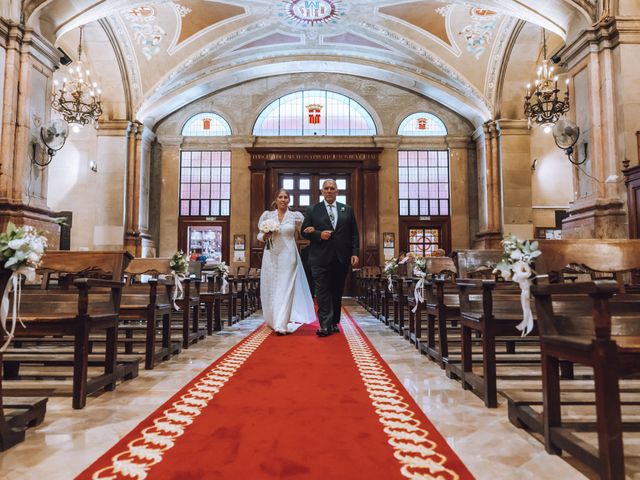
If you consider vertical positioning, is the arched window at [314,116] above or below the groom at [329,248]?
above

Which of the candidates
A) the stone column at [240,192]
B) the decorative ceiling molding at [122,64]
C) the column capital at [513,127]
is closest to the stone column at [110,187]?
the decorative ceiling molding at [122,64]

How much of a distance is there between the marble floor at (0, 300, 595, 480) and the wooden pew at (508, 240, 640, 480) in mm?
108

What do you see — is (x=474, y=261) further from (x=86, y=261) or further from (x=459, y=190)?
(x=459, y=190)

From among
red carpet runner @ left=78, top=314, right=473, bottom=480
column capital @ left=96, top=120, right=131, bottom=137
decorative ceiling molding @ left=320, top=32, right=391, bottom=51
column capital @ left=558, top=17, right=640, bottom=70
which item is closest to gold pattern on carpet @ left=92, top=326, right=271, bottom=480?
red carpet runner @ left=78, top=314, right=473, bottom=480

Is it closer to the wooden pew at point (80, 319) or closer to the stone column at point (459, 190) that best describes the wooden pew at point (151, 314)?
the wooden pew at point (80, 319)

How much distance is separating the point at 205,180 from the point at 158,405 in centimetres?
1406

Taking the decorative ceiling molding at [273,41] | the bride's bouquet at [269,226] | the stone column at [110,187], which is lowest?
the bride's bouquet at [269,226]

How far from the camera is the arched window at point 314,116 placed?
643 inches

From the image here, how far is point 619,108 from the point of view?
759 cm

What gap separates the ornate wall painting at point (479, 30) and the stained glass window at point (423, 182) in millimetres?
3612

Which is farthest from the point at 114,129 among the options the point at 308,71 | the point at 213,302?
the point at 213,302

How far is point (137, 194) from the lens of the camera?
14.6 m

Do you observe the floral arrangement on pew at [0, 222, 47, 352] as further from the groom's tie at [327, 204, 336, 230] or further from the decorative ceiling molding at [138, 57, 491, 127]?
the decorative ceiling molding at [138, 57, 491, 127]

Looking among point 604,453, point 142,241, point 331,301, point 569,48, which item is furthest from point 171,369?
point 142,241
